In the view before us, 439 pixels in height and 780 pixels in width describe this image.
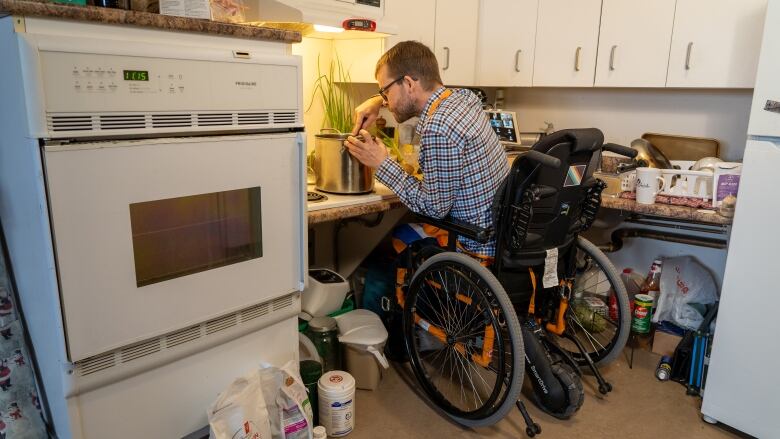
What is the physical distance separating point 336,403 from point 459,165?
0.94 meters

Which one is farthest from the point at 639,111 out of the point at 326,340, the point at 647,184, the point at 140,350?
the point at 140,350

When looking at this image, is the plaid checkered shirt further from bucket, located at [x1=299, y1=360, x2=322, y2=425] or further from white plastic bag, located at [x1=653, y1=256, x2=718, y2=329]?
white plastic bag, located at [x1=653, y1=256, x2=718, y2=329]

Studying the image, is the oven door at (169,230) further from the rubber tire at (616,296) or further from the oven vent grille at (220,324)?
the rubber tire at (616,296)

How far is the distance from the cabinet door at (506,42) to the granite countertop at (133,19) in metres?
1.65

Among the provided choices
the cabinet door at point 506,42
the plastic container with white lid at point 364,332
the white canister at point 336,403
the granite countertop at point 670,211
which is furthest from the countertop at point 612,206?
the cabinet door at point 506,42

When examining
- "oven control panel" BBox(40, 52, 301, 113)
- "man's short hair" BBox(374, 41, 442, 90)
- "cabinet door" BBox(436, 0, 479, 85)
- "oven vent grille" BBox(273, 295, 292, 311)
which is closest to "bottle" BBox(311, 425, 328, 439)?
"oven vent grille" BBox(273, 295, 292, 311)

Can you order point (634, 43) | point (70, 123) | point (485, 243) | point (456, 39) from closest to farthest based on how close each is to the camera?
point (70, 123) < point (485, 243) < point (634, 43) < point (456, 39)

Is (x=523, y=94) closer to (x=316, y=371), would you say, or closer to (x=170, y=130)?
(x=316, y=371)

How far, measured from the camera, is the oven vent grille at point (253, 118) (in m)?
1.44

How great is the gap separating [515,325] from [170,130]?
117cm

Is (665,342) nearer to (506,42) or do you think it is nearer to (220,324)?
(506,42)

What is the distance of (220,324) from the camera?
1.55m

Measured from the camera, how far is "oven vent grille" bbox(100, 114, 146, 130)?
47.4 inches

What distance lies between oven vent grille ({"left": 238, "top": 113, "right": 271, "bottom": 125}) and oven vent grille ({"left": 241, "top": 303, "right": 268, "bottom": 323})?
556 millimetres
